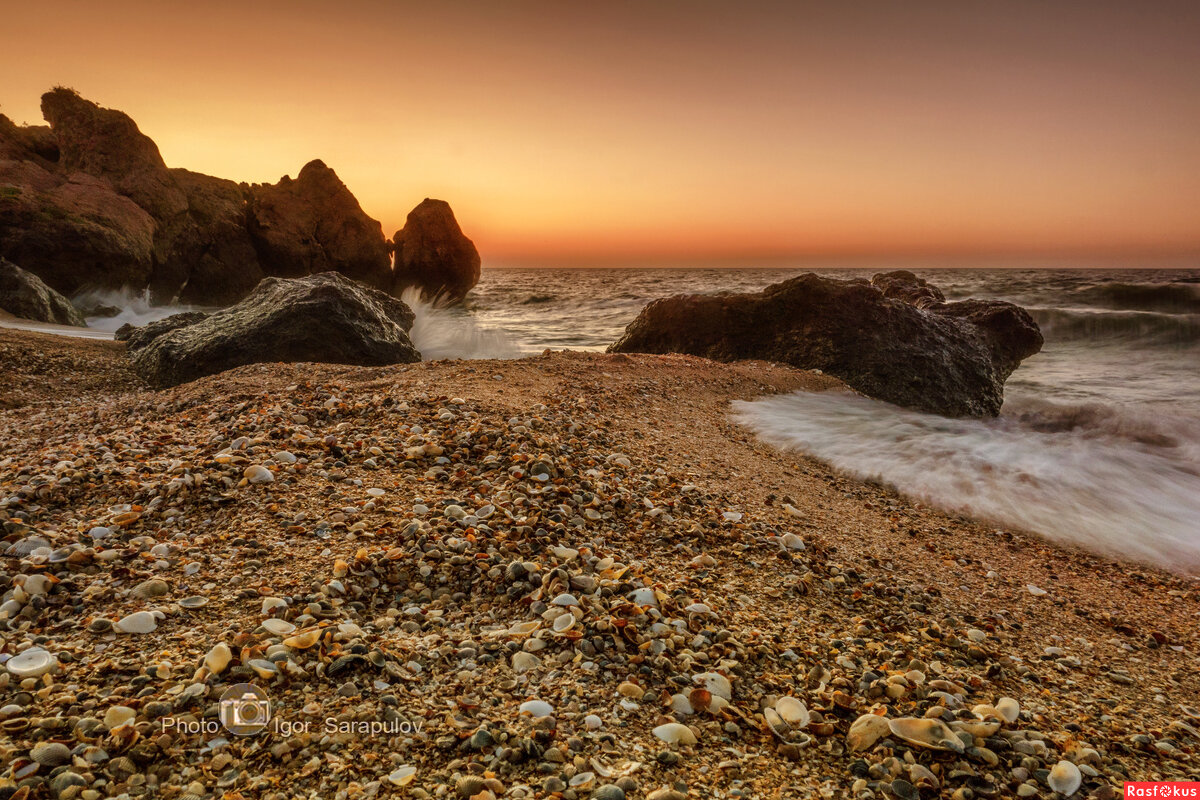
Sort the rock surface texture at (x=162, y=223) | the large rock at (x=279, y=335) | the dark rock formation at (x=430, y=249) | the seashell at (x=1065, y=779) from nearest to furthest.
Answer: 1. the seashell at (x=1065, y=779)
2. the large rock at (x=279, y=335)
3. the rock surface texture at (x=162, y=223)
4. the dark rock formation at (x=430, y=249)

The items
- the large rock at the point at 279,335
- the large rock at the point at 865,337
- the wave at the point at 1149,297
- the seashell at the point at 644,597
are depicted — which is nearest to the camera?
the seashell at the point at 644,597

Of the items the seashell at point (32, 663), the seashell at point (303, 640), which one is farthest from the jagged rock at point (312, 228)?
the seashell at point (303, 640)

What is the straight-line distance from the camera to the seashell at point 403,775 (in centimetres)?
151

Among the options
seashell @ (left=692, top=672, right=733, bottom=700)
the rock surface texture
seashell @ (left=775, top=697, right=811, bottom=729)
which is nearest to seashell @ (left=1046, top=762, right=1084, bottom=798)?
seashell @ (left=775, top=697, right=811, bottom=729)

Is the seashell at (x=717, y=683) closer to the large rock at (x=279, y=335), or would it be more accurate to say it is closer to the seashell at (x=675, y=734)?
the seashell at (x=675, y=734)

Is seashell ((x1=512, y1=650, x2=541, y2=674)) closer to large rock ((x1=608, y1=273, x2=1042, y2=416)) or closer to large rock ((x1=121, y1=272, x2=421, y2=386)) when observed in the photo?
large rock ((x1=121, y1=272, x2=421, y2=386))

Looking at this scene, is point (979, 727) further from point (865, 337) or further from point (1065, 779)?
point (865, 337)

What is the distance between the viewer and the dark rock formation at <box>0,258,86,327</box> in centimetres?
1002

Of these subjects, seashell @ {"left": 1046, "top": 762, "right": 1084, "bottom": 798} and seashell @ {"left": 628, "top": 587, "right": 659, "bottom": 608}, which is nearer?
seashell @ {"left": 1046, "top": 762, "right": 1084, "bottom": 798}

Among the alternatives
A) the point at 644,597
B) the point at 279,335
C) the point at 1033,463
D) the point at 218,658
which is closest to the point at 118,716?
the point at 218,658

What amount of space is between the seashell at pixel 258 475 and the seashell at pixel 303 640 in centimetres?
133

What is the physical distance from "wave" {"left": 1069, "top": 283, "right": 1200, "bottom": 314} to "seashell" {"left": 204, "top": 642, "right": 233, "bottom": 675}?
79.4 feet

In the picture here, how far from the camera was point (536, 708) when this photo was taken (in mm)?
1774

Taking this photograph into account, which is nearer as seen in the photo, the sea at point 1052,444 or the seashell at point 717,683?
the seashell at point 717,683
